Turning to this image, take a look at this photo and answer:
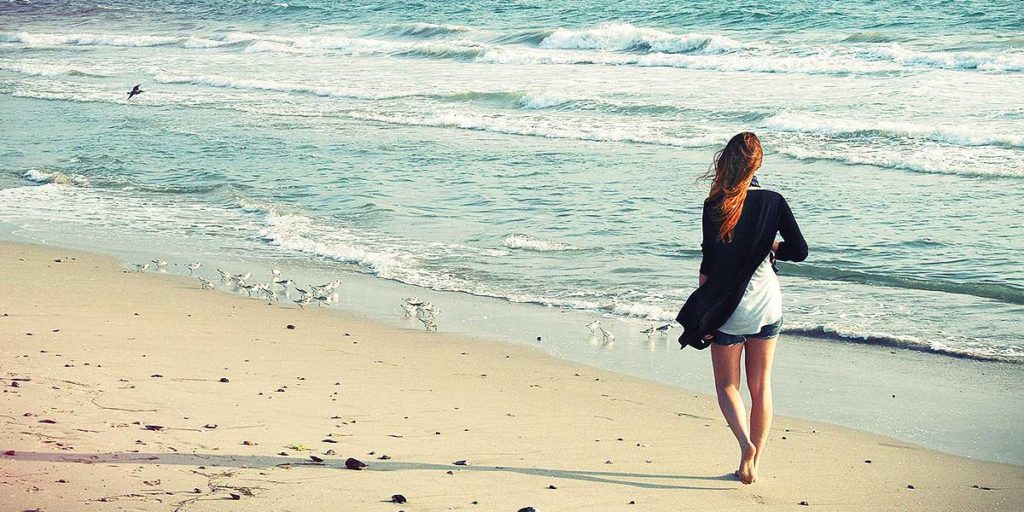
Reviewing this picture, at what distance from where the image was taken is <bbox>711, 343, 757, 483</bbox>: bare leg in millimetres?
4727

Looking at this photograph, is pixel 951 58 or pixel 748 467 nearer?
pixel 748 467

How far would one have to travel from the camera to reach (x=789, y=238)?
180 inches

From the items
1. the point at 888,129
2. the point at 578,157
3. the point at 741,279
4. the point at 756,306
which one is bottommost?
the point at 578,157

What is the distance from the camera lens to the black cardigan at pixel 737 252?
178 inches

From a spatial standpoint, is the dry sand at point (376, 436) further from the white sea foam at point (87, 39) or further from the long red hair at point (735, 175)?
the white sea foam at point (87, 39)

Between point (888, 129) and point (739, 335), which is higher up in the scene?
point (739, 335)

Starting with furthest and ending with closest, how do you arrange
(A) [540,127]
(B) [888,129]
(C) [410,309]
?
(A) [540,127], (B) [888,129], (C) [410,309]

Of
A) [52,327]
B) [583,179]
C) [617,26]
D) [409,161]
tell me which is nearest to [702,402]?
[52,327]

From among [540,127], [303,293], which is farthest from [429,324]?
[540,127]

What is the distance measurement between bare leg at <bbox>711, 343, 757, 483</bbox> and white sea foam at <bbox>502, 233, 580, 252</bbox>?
5.41 m

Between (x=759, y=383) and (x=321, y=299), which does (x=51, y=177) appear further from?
(x=759, y=383)

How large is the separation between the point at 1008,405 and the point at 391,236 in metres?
6.08

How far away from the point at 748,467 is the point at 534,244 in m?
5.71

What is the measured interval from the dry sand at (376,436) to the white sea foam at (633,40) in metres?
22.0
